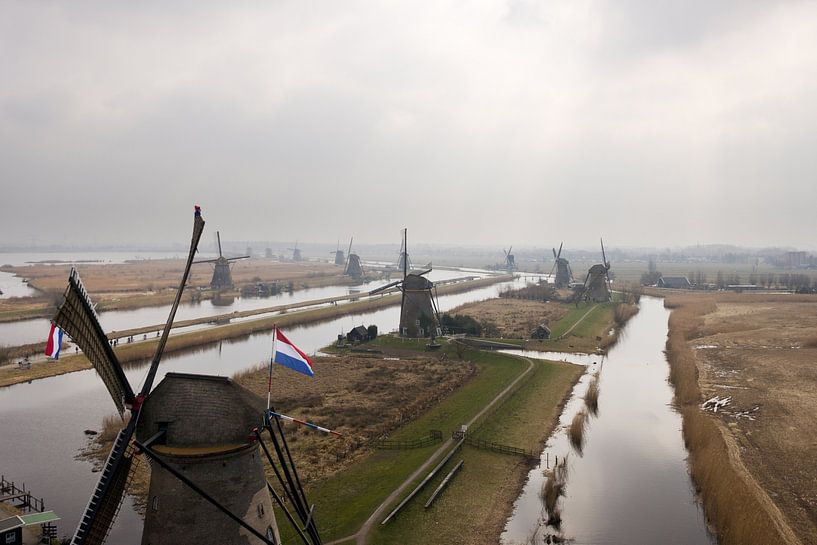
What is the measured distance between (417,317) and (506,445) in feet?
82.1

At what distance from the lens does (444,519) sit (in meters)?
19.5

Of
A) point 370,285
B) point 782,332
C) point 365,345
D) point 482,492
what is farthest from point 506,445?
point 370,285

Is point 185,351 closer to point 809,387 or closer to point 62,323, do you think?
point 62,323

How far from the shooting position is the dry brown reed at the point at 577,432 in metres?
27.6

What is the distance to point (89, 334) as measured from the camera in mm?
11734

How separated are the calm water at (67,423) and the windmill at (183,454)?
893 cm

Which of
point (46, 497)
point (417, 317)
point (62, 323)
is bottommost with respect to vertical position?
point (46, 497)

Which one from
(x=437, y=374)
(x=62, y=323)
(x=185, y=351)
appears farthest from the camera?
(x=185, y=351)

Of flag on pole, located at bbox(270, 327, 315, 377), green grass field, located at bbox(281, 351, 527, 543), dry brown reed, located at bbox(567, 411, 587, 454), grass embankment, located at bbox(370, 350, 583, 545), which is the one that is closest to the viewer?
flag on pole, located at bbox(270, 327, 315, 377)

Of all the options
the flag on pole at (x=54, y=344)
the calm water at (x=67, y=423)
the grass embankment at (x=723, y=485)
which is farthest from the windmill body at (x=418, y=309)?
the flag on pole at (x=54, y=344)

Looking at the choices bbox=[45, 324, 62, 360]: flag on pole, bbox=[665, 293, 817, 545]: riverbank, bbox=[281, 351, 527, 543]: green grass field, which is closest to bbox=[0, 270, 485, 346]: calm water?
bbox=[281, 351, 527, 543]: green grass field

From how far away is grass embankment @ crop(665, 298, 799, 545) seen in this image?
712 inches

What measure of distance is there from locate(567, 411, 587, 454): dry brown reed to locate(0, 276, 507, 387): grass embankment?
114 feet

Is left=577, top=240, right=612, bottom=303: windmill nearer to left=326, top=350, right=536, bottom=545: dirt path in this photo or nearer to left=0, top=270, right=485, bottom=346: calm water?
left=0, top=270, right=485, bottom=346: calm water
